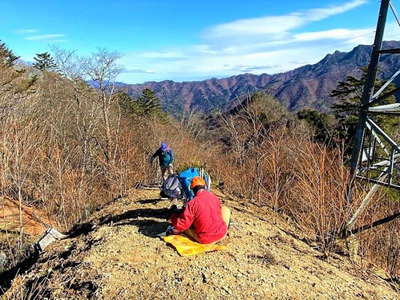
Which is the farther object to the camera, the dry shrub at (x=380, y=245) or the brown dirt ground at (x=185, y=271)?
the dry shrub at (x=380, y=245)

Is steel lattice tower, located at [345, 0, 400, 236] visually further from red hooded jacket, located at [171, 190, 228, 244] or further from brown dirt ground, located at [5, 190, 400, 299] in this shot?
red hooded jacket, located at [171, 190, 228, 244]

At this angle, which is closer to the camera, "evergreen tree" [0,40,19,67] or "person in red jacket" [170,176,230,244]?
"person in red jacket" [170,176,230,244]

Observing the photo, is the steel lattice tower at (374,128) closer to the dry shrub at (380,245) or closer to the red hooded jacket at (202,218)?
the dry shrub at (380,245)

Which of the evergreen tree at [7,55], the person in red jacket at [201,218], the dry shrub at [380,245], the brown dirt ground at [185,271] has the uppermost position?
the evergreen tree at [7,55]

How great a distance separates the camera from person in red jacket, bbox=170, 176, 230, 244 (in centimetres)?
577

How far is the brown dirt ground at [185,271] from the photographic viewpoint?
502 cm

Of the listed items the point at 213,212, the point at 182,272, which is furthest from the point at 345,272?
the point at 182,272

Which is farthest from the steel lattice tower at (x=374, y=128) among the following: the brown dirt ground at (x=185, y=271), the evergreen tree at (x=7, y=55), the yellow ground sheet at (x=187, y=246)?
the evergreen tree at (x=7, y=55)

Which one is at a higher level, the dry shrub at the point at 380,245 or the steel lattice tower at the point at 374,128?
the steel lattice tower at the point at 374,128

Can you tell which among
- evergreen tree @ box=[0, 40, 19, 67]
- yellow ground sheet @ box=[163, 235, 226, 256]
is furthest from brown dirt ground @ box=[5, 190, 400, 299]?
evergreen tree @ box=[0, 40, 19, 67]

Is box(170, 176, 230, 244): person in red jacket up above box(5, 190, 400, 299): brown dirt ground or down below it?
above

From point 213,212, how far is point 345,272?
266 cm

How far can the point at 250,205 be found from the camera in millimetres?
9773

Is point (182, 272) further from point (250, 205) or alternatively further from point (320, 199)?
point (250, 205)
